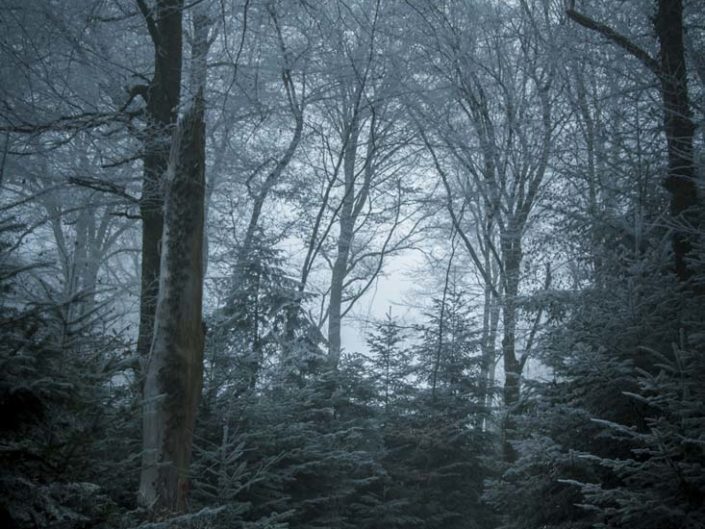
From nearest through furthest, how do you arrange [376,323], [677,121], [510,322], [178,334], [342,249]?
[178,334] < [677,121] < [510,322] < [376,323] < [342,249]

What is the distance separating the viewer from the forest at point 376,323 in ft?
12.7

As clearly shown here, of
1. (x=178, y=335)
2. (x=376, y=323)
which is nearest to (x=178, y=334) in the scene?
(x=178, y=335)

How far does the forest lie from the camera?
3.87 meters

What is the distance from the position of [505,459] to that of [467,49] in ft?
24.9

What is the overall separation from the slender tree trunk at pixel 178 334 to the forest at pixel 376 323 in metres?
0.02

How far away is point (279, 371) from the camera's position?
25.0 ft

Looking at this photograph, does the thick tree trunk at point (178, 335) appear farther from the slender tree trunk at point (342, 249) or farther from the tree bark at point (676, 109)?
the slender tree trunk at point (342, 249)

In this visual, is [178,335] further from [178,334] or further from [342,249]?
[342,249]

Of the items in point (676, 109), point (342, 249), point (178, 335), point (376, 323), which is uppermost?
point (342, 249)

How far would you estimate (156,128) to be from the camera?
693cm

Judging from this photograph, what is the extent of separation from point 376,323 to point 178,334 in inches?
221

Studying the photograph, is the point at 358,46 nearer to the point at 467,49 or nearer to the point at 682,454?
the point at 467,49

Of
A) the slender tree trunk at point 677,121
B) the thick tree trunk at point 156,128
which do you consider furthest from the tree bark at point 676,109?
the thick tree trunk at point 156,128

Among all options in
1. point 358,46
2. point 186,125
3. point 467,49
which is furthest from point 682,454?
point 358,46
